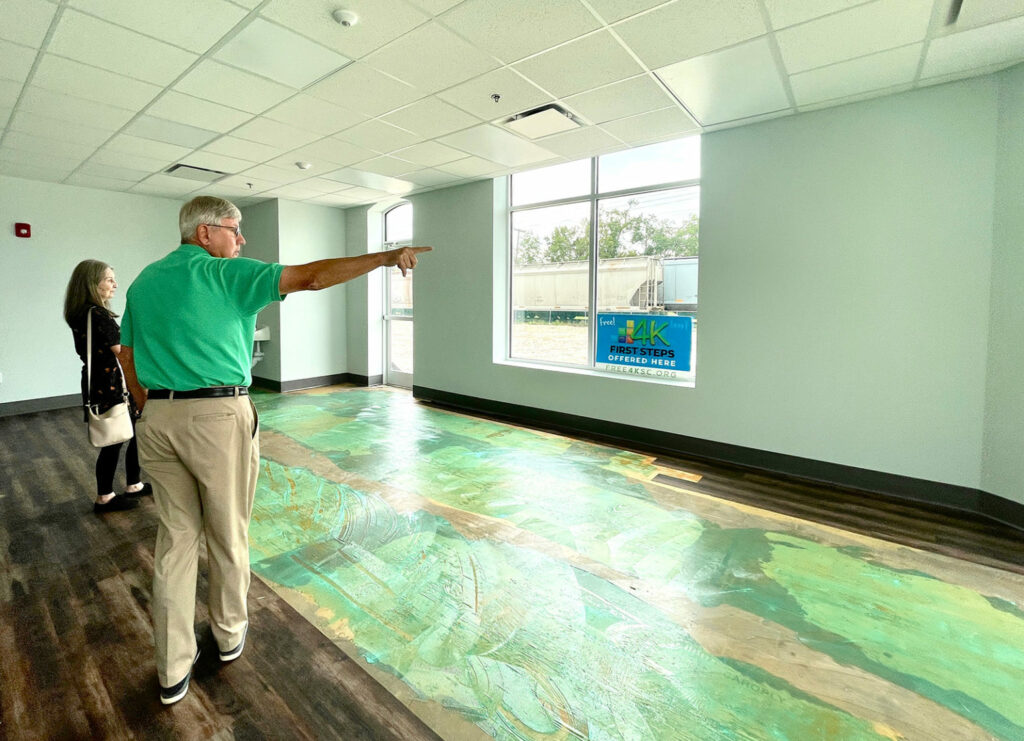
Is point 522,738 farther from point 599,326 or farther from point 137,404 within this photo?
point 599,326

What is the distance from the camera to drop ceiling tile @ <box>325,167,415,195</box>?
5.55 m

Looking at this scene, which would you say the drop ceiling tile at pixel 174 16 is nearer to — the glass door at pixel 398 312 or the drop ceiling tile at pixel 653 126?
the drop ceiling tile at pixel 653 126

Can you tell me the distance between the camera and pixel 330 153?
15.8 feet

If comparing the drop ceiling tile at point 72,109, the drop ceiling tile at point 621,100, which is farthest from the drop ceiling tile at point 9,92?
the drop ceiling tile at point 621,100

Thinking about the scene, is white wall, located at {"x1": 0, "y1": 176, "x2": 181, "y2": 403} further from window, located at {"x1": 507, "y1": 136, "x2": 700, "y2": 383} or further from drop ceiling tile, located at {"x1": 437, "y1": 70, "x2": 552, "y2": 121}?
drop ceiling tile, located at {"x1": 437, "y1": 70, "x2": 552, "y2": 121}

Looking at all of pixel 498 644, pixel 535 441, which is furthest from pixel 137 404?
pixel 535 441

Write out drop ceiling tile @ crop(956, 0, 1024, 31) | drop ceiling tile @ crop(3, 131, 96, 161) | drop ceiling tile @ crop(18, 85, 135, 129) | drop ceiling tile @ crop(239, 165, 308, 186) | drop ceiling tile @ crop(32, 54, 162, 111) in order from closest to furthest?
drop ceiling tile @ crop(956, 0, 1024, 31), drop ceiling tile @ crop(32, 54, 162, 111), drop ceiling tile @ crop(18, 85, 135, 129), drop ceiling tile @ crop(3, 131, 96, 161), drop ceiling tile @ crop(239, 165, 308, 186)

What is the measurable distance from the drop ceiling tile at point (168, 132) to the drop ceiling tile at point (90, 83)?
35cm

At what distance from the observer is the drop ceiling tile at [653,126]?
380 centimetres

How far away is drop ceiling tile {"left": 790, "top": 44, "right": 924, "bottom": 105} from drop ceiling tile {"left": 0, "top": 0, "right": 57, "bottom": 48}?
422 cm

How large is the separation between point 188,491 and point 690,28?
10.5 ft

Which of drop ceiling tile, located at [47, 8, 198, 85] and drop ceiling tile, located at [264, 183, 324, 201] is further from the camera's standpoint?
drop ceiling tile, located at [264, 183, 324, 201]

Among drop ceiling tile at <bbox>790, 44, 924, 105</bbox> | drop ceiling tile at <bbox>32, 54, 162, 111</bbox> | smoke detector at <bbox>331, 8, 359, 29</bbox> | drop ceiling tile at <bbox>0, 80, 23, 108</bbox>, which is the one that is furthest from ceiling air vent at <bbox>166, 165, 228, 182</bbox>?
drop ceiling tile at <bbox>790, 44, 924, 105</bbox>

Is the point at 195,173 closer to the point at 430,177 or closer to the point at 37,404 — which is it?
the point at 430,177
